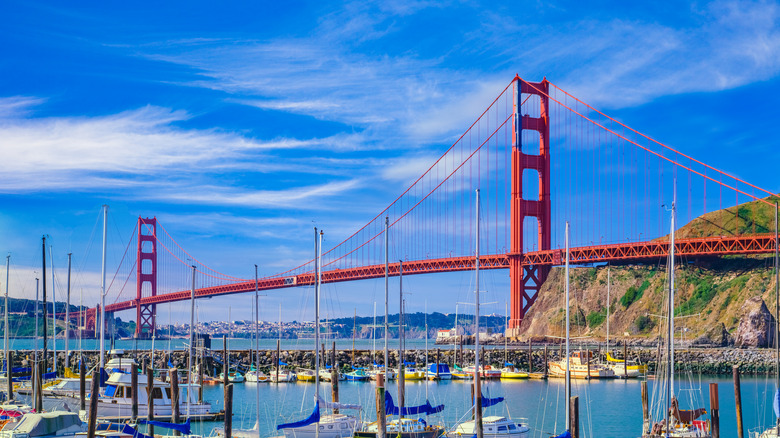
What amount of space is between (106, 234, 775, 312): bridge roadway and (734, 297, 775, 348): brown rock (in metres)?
5.47

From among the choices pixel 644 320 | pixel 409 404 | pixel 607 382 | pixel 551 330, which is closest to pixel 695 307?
pixel 644 320

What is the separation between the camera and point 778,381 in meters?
25.6

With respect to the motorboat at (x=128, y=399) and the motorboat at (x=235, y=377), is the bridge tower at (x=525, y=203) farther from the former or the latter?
the motorboat at (x=128, y=399)

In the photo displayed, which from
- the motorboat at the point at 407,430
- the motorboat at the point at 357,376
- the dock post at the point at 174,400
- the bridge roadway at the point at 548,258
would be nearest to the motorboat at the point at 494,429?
the motorboat at the point at 407,430

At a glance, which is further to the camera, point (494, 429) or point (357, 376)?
point (357, 376)

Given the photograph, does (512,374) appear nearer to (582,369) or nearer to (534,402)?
(582,369)

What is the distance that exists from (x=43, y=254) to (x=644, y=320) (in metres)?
65.2

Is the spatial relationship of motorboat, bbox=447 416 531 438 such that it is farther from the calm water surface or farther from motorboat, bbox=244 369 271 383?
motorboat, bbox=244 369 271 383

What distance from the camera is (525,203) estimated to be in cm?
9050

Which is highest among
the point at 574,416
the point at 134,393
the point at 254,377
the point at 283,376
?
the point at 574,416

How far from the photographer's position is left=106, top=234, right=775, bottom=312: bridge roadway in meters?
69.8

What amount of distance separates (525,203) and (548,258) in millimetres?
8294

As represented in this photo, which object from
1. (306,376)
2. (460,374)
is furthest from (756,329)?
(306,376)

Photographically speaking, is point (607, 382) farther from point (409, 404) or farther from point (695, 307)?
point (695, 307)
